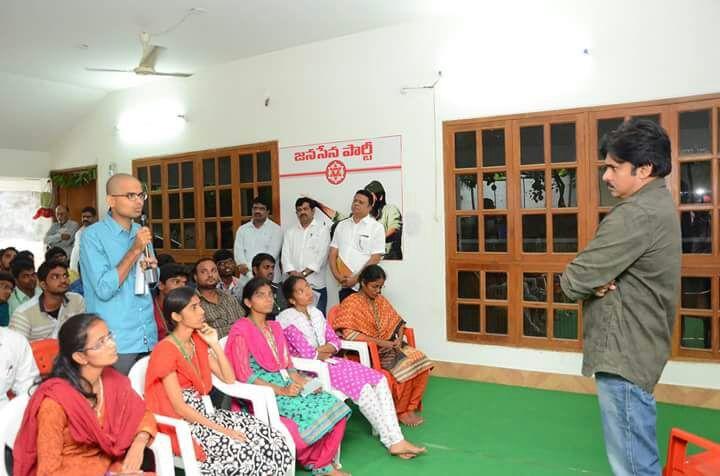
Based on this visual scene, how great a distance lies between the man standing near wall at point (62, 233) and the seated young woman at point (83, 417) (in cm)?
567

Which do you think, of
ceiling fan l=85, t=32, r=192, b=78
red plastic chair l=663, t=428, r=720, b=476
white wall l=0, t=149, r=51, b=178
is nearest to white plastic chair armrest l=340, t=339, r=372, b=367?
red plastic chair l=663, t=428, r=720, b=476

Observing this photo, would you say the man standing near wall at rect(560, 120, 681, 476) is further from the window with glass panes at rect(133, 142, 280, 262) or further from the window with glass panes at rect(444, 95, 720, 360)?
the window with glass panes at rect(133, 142, 280, 262)

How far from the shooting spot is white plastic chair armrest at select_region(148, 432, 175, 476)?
2.34m

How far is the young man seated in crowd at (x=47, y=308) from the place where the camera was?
3.44 meters

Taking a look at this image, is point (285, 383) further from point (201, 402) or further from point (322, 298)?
point (322, 298)

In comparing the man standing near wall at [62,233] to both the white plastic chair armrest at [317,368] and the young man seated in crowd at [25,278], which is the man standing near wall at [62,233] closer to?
the young man seated in crowd at [25,278]

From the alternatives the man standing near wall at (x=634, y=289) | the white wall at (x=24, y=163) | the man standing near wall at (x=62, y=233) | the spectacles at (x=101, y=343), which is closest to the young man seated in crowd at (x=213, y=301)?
the spectacles at (x=101, y=343)

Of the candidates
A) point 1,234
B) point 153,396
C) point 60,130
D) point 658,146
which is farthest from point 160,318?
point 1,234

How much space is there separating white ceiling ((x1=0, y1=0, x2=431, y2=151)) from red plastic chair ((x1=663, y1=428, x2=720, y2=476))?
3690mm

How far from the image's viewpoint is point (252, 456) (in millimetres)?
2598

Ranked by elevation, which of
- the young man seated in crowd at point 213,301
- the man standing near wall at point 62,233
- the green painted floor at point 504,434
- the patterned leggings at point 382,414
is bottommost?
the green painted floor at point 504,434

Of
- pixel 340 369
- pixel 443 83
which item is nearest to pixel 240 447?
pixel 340 369

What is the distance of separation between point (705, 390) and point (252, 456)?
3.28 meters

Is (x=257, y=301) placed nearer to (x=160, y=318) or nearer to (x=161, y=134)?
(x=160, y=318)
